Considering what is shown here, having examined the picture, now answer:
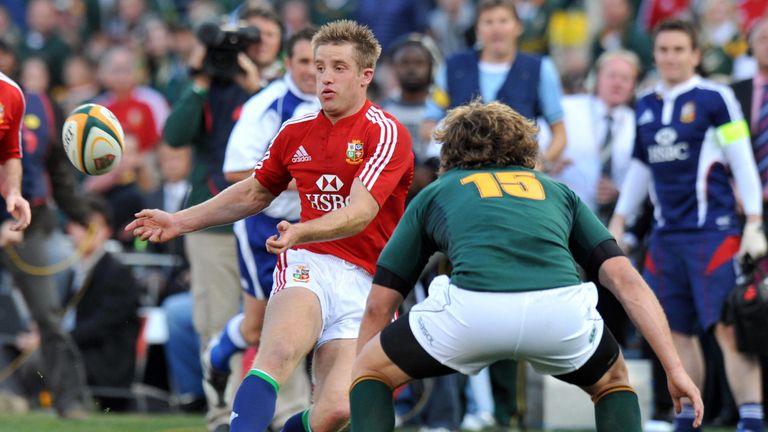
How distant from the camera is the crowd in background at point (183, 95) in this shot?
9719 millimetres

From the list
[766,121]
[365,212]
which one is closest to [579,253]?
[365,212]

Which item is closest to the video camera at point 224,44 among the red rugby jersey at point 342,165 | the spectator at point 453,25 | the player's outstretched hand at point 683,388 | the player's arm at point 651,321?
the red rugby jersey at point 342,165

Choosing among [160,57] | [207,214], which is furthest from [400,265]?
[160,57]

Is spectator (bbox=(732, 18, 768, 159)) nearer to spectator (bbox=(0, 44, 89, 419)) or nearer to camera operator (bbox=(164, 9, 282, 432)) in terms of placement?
camera operator (bbox=(164, 9, 282, 432))

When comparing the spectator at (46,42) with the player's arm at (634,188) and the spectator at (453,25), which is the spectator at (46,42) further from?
the player's arm at (634,188)

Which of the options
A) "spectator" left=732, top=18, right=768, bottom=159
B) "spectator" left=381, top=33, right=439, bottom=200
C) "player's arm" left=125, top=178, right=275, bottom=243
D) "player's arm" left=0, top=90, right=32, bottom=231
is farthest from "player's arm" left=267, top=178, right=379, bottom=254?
"spectator" left=732, top=18, right=768, bottom=159

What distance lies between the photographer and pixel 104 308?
1091cm

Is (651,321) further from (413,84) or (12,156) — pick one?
(413,84)

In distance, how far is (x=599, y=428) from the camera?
5254 millimetres

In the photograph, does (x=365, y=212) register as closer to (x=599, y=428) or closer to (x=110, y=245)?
(x=599, y=428)

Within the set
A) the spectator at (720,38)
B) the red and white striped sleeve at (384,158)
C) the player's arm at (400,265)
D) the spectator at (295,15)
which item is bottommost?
the player's arm at (400,265)

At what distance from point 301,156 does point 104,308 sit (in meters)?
5.27

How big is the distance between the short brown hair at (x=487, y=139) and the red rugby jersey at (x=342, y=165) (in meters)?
0.65

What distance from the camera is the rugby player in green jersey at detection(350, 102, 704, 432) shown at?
4977 mm
